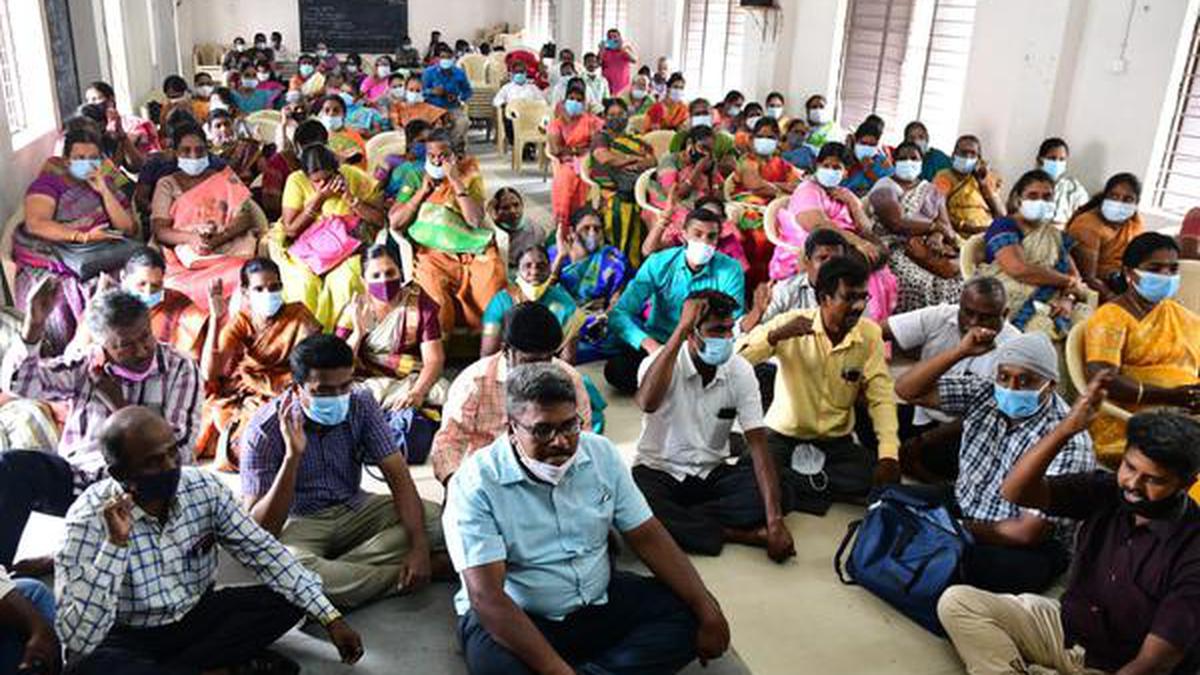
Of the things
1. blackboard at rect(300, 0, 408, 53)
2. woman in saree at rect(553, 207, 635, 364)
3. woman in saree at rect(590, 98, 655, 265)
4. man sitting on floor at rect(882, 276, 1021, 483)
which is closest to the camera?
man sitting on floor at rect(882, 276, 1021, 483)

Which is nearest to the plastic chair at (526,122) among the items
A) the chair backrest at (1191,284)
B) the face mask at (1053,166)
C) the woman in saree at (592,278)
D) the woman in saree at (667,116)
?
the woman in saree at (667,116)

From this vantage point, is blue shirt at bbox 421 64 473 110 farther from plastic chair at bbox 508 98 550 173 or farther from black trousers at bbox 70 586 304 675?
black trousers at bbox 70 586 304 675

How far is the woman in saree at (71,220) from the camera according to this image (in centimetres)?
436

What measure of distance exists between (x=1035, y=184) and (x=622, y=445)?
2475 millimetres

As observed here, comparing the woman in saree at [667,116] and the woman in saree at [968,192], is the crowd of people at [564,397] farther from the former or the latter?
the woman in saree at [667,116]

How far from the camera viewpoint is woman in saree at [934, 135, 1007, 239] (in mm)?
5801

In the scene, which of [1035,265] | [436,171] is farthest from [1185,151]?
[436,171]

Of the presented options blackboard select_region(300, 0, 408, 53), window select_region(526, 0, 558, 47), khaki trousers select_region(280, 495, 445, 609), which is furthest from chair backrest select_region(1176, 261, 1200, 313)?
blackboard select_region(300, 0, 408, 53)

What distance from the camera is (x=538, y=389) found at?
→ 2.19m

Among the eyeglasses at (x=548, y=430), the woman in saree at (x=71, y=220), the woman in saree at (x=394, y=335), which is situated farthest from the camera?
the woman in saree at (x=71, y=220)

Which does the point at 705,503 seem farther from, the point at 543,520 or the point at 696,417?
the point at 543,520

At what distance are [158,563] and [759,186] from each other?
4.86 meters

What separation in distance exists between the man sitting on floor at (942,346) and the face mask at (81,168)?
3943 mm

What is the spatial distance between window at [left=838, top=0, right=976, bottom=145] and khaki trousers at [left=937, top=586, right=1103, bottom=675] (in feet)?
16.5
